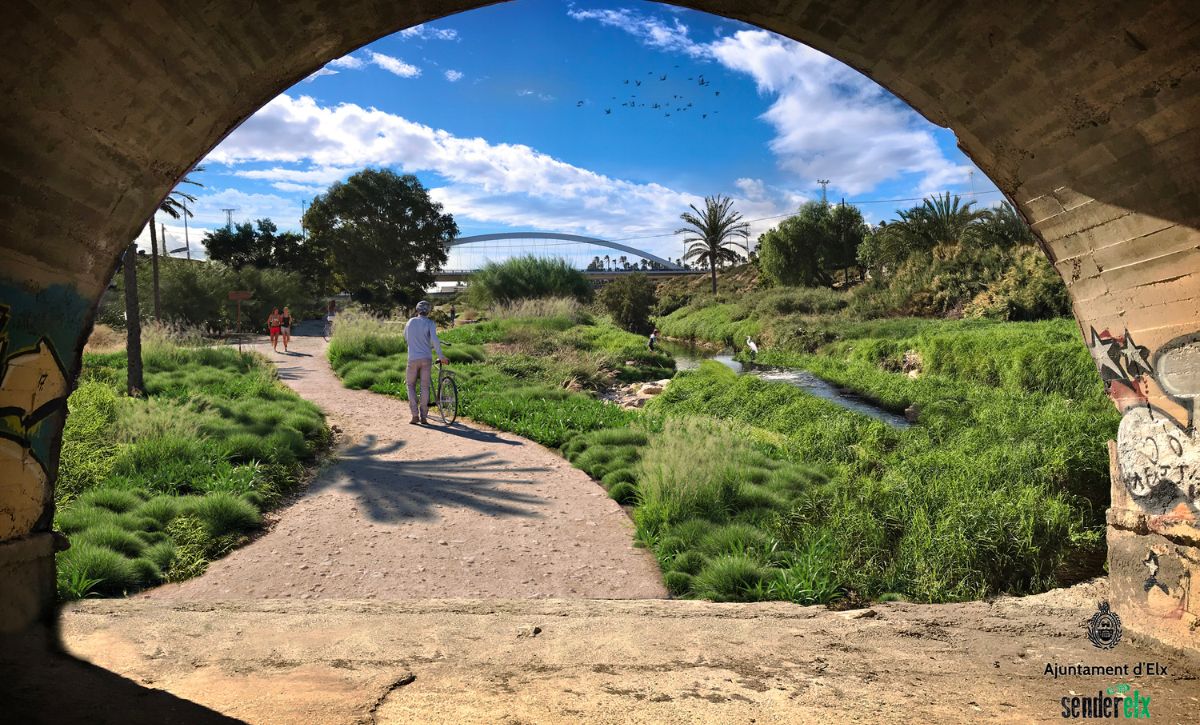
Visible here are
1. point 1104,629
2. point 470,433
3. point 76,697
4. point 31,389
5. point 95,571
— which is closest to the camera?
point 76,697

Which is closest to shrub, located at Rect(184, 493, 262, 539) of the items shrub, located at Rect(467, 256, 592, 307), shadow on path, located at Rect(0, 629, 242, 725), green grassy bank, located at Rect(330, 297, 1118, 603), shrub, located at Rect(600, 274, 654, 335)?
shadow on path, located at Rect(0, 629, 242, 725)

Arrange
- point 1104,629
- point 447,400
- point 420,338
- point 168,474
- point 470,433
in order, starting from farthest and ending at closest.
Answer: point 447,400 < point 420,338 < point 470,433 < point 168,474 < point 1104,629

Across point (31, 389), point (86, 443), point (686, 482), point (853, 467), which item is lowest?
point (853, 467)

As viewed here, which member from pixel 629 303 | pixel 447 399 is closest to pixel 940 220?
pixel 629 303

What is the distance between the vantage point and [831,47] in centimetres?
394

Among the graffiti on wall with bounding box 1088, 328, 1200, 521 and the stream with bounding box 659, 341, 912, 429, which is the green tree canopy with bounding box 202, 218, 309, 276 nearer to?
the stream with bounding box 659, 341, 912, 429

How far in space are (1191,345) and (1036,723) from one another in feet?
6.76

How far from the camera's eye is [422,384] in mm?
11117

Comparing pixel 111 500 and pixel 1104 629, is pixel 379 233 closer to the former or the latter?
pixel 111 500

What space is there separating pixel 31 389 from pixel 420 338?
6.78 m

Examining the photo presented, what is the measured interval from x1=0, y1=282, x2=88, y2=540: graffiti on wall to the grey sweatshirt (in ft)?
21.1

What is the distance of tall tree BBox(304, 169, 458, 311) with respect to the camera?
4347cm

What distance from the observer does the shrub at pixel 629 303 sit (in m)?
37.6

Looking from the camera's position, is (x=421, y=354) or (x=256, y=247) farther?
(x=256, y=247)
